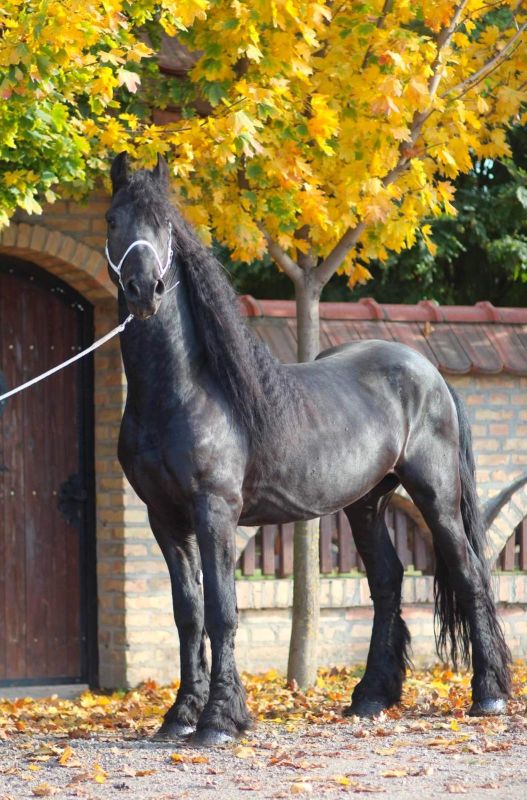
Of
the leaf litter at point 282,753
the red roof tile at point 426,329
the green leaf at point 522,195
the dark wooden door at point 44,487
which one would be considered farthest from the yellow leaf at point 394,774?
the green leaf at point 522,195

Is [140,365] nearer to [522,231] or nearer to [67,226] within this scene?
[67,226]

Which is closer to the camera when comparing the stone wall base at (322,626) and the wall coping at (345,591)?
the stone wall base at (322,626)

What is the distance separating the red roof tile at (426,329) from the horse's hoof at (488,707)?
10.2 ft

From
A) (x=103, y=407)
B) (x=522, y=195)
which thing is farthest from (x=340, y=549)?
(x=522, y=195)

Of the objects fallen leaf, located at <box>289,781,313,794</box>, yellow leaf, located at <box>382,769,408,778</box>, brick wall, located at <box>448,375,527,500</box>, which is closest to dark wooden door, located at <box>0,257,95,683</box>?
brick wall, located at <box>448,375,527,500</box>

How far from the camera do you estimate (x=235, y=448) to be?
19.9 ft

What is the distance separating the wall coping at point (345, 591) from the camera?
9.02 meters

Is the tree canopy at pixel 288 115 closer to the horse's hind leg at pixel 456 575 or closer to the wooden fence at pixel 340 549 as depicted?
the horse's hind leg at pixel 456 575

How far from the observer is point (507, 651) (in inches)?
277

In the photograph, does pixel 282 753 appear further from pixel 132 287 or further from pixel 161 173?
pixel 161 173

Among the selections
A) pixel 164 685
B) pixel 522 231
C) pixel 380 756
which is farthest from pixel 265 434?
pixel 522 231

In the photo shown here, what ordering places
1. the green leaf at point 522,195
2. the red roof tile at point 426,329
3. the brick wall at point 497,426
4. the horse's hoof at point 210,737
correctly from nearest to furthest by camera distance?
the horse's hoof at point 210,737 < the red roof tile at point 426,329 < the brick wall at point 497,426 < the green leaf at point 522,195

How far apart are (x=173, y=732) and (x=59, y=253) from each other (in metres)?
3.60

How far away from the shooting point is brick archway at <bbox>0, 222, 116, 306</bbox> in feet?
27.9
